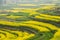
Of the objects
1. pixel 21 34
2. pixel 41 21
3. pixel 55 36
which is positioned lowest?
pixel 55 36

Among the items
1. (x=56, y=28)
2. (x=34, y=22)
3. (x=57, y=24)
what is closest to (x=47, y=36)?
(x=56, y=28)

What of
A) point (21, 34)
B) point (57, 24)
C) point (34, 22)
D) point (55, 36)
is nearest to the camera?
point (55, 36)

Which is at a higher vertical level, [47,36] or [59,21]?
[59,21]

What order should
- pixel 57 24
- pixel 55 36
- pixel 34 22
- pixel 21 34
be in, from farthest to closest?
pixel 34 22, pixel 57 24, pixel 21 34, pixel 55 36

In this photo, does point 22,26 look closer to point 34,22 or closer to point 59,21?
point 34,22

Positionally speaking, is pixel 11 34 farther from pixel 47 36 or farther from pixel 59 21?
pixel 59 21

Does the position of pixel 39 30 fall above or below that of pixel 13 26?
below

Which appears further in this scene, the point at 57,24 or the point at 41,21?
the point at 41,21

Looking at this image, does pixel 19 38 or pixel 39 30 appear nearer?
pixel 19 38

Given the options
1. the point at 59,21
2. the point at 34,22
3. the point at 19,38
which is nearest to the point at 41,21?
the point at 34,22
